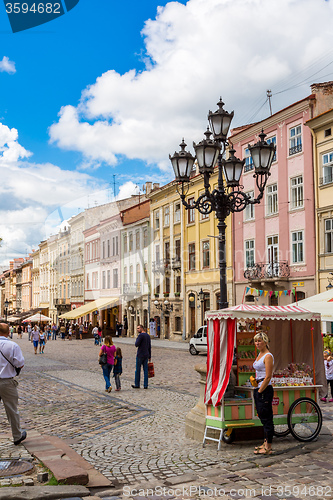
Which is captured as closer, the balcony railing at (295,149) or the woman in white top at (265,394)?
the woman in white top at (265,394)

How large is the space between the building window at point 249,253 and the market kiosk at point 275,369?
25614 millimetres

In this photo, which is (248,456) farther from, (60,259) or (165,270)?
(60,259)

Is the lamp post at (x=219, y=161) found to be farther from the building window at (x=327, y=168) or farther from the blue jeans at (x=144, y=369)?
the building window at (x=327, y=168)

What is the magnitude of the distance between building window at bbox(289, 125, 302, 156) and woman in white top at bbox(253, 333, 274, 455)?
2467 centimetres

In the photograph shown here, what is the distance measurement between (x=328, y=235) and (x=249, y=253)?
7.67 meters

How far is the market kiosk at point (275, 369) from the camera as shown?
798 cm

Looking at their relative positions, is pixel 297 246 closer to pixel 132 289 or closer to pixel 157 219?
pixel 157 219

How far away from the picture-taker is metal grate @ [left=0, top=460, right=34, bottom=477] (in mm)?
6341

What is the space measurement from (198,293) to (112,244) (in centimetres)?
2113

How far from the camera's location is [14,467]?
21.6 feet

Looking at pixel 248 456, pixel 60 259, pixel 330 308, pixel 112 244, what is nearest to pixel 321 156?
pixel 330 308

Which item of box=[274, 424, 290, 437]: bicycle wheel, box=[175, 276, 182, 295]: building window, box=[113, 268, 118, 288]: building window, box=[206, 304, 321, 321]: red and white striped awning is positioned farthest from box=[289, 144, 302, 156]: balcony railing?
box=[113, 268, 118, 288]: building window

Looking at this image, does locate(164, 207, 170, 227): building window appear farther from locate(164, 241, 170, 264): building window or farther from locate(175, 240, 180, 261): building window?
locate(175, 240, 180, 261): building window

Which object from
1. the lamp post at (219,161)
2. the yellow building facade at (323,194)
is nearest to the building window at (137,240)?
the yellow building facade at (323,194)
